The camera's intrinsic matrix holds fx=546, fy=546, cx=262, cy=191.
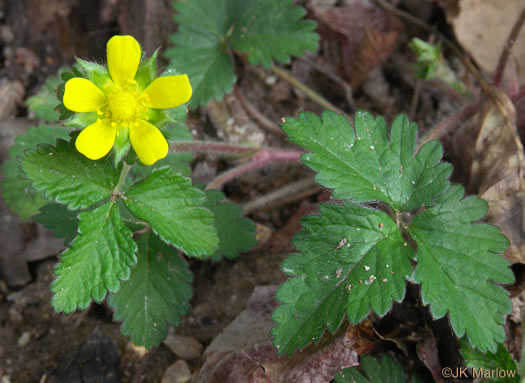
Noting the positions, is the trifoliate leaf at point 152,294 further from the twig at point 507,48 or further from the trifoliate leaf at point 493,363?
the twig at point 507,48

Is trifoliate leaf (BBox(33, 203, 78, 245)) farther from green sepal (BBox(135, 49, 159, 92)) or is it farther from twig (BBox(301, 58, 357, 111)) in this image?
twig (BBox(301, 58, 357, 111))

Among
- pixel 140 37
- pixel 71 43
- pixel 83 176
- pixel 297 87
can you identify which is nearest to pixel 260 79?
pixel 297 87

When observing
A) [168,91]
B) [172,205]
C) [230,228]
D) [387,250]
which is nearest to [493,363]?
[387,250]

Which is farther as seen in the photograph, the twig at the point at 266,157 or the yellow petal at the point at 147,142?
the twig at the point at 266,157

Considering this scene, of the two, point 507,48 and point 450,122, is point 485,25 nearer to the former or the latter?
point 507,48

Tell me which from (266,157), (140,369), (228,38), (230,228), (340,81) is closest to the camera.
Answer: (140,369)

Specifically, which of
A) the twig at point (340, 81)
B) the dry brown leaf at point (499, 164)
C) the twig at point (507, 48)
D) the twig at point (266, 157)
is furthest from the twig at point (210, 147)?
the twig at point (507, 48)
